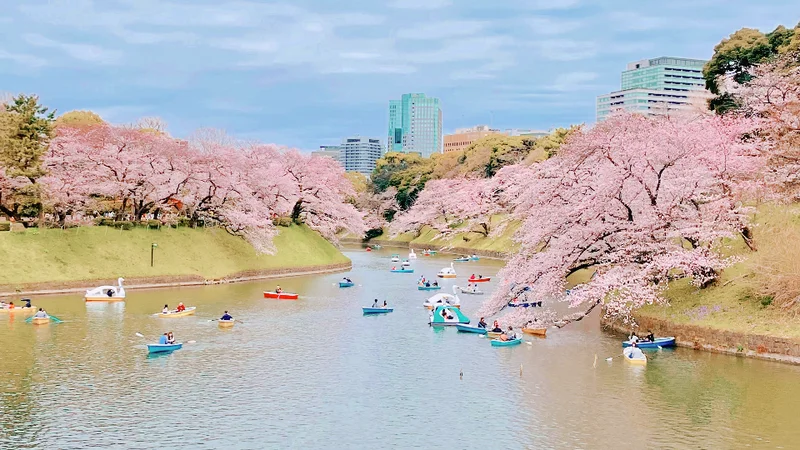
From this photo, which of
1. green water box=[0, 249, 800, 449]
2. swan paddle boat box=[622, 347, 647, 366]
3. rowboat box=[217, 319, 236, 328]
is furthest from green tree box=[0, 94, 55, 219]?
swan paddle boat box=[622, 347, 647, 366]

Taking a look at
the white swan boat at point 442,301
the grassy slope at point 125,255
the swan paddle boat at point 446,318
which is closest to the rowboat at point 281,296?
the white swan boat at point 442,301

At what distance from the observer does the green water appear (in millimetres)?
22312

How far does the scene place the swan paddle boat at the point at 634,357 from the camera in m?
31.7

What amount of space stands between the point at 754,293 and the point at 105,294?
38.7 meters

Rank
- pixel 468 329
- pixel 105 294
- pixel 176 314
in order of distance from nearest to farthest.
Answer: pixel 468 329 < pixel 176 314 < pixel 105 294

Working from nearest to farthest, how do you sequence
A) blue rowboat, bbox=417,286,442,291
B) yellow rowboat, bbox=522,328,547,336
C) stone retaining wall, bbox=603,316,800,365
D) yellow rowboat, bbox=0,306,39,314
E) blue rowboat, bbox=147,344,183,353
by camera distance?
stone retaining wall, bbox=603,316,800,365
blue rowboat, bbox=147,344,183,353
yellow rowboat, bbox=522,328,547,336
yellow rowboat, bbox=0,306,39,314
blue rowboat, bbox=417,286,442,291

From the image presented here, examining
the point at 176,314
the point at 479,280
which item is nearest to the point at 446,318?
the point at 176,314

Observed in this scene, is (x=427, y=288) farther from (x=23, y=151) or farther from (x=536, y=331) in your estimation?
(x=23, y=151)

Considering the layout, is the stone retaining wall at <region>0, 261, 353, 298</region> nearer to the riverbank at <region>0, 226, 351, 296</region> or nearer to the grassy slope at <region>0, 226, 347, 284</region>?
the riverbank at <region>0, 226, 351, 296</region>

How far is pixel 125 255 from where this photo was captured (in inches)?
2272

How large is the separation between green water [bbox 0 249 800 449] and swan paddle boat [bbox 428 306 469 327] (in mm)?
1239

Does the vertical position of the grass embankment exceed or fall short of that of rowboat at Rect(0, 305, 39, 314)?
it exceeds it

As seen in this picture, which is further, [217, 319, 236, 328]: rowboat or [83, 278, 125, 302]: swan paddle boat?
[83, 278, 125, 302]: swan paddle boat

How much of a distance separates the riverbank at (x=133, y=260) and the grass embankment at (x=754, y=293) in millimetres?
37324
